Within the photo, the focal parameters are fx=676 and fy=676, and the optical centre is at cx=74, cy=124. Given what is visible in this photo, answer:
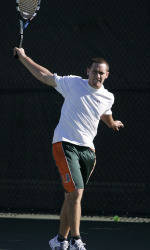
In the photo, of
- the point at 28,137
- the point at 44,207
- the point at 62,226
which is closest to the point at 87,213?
the point at 44,207

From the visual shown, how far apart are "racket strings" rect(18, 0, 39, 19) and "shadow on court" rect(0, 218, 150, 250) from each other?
1.83 m

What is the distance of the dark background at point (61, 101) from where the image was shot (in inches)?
261

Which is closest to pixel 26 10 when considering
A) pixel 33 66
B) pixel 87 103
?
pixel 33 66

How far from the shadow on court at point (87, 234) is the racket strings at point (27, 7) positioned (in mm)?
1829

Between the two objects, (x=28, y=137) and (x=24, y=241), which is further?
(x=28, y=137)

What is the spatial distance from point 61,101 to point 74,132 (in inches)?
79.1

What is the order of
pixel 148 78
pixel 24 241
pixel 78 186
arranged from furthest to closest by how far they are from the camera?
pixel 148 78
pixel 24 241
pixel 78 186

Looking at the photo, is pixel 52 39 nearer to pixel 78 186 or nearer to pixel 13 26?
pixel 13 26

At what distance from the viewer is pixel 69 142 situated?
4.80 meters

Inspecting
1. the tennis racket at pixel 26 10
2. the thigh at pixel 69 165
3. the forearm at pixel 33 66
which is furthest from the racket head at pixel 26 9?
the thigh at pixel 69 165

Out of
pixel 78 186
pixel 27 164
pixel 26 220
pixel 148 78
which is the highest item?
pixel 148 78

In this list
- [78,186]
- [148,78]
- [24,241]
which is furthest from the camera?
[148,78]

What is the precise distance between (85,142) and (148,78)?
6.54ft

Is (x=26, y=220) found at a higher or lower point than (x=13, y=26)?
lower
